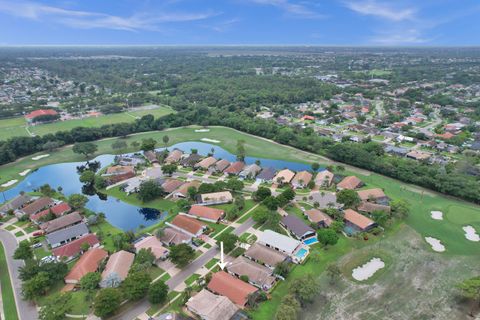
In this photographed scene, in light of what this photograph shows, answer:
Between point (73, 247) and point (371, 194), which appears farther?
point (371, 194)

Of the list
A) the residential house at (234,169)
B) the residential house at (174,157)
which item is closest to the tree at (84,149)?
the residential house at (174,157)

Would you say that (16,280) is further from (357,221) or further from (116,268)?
(357,221)

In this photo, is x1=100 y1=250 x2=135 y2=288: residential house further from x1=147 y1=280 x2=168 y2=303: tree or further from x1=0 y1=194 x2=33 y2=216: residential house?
x1=0 y1=194 x2=33 y2=216: residential house

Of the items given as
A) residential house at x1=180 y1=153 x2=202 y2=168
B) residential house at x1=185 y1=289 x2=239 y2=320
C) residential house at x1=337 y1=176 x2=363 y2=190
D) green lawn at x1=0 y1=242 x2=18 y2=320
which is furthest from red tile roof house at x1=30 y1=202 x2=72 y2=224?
residential house at x1=337 y1=176 x2=363 y2=190

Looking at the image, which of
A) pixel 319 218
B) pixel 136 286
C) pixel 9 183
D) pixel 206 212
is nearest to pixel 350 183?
pixel 319 218

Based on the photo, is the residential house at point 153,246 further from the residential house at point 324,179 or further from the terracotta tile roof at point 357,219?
the residential house at point 324,179
